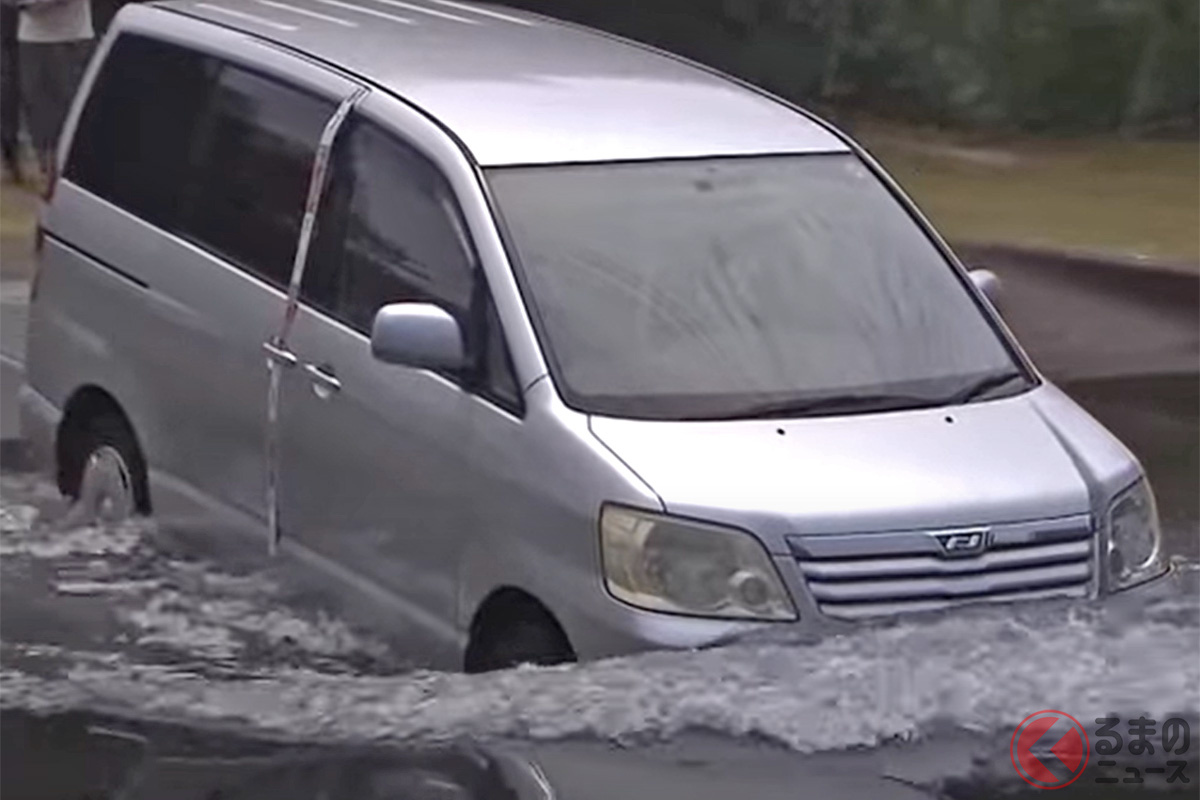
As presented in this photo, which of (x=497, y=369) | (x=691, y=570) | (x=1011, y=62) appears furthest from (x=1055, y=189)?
(x=691, y=570)

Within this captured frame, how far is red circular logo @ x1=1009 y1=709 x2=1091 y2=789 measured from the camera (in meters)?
5.05

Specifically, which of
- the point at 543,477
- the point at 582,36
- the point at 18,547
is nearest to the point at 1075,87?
the point at 582,36

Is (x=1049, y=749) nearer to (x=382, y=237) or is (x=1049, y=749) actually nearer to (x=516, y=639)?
(x=516, y=639)

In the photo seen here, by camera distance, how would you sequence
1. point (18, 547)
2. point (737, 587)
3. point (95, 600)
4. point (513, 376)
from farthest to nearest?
point (18, 547) → point (95, 600) → point (513, 376) → point (737, 587)

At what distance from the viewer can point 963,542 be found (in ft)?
19.7

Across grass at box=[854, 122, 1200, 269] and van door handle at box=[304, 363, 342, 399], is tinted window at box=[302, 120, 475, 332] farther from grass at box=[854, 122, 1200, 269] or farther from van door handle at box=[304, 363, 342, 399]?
grass at box=[854, 122, 1200, 269]

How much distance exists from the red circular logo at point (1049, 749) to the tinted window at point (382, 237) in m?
1.88

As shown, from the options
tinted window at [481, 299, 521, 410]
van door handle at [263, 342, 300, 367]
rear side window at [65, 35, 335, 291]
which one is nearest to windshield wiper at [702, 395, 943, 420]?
tinted window at [481, 299, 521, 410]

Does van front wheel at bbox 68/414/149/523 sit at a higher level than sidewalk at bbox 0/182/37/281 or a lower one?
higher

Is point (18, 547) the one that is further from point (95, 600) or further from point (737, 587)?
point (737, 587)

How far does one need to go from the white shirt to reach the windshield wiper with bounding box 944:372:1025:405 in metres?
8.29

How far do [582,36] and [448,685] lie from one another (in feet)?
9.20

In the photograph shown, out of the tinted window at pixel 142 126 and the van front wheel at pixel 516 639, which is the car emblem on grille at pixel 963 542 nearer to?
the van front wheel at pixel 516 639

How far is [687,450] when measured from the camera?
6.05 m
